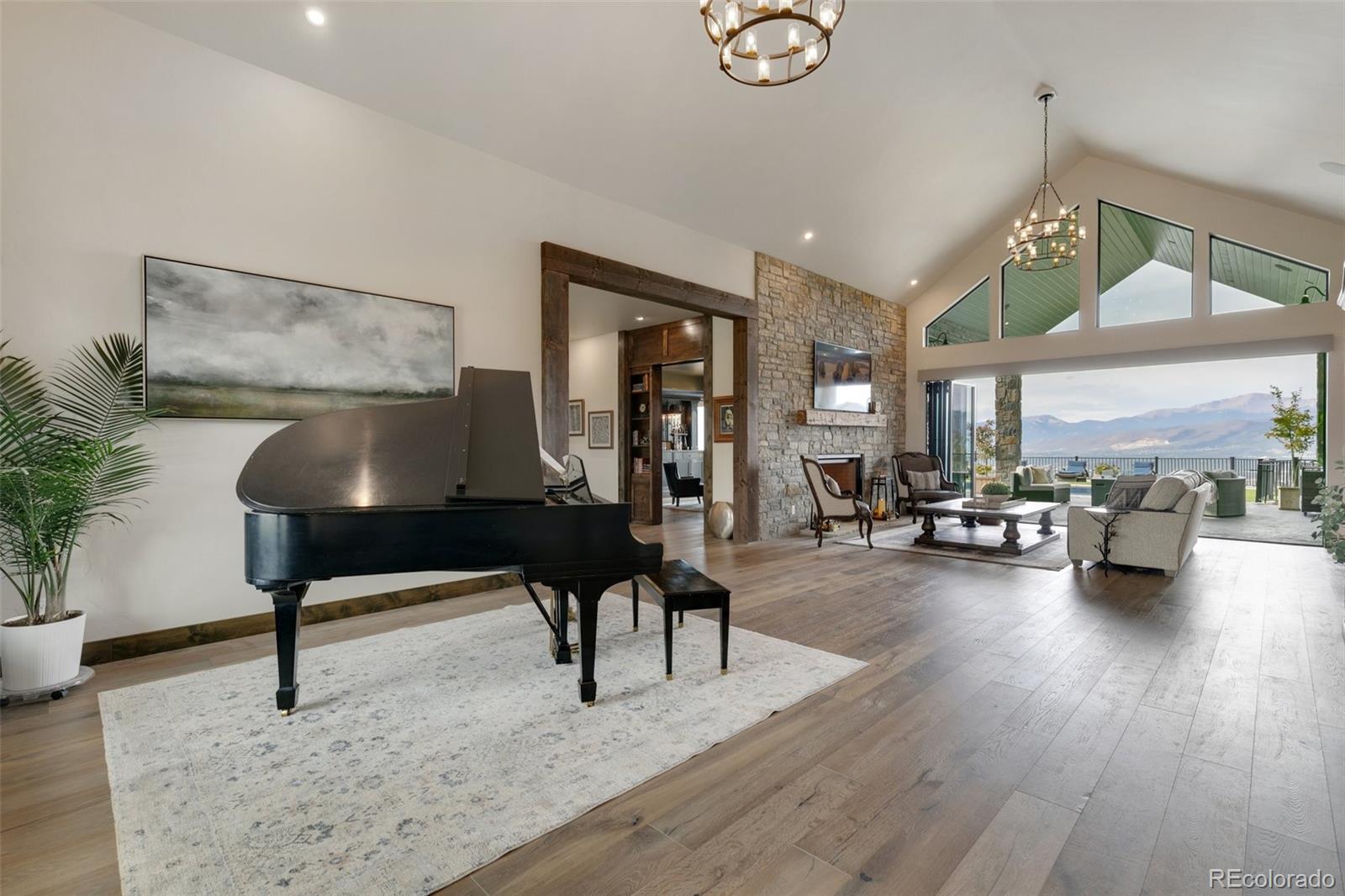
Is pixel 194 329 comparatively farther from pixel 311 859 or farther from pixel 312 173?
pixel 311 859

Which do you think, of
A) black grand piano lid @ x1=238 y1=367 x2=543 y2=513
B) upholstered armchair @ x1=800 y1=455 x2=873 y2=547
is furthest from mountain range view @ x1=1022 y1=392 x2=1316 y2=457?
black grand piano lid @ x1=238 y1=367 x2=543 y2=513

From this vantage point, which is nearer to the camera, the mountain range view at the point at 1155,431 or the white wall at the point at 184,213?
the white wall at the point at 184,213

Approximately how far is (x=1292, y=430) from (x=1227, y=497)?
1.88 meters

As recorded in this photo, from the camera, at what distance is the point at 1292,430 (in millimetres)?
8883

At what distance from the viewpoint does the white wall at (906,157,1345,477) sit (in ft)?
22.0

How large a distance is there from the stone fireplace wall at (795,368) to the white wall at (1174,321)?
5.44ft

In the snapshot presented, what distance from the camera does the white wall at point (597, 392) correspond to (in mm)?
8992

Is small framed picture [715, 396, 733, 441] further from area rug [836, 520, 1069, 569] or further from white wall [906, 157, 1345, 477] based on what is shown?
white wall [906, 157, 1345, 477]

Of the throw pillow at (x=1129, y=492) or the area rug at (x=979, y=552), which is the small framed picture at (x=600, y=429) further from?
the throw pillow at (x=1129, y=492)

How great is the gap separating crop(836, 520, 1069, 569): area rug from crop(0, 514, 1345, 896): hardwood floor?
1812 mm

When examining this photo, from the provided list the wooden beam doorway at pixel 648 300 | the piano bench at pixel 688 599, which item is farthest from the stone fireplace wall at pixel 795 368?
the piano bench at pixel 688 599

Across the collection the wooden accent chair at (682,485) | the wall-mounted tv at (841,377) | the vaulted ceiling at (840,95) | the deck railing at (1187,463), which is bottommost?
the wooden accent chair at (682,485)

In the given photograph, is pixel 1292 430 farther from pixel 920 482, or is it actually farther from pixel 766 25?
pixel 766 25

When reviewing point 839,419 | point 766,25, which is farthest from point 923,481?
point 766,25
